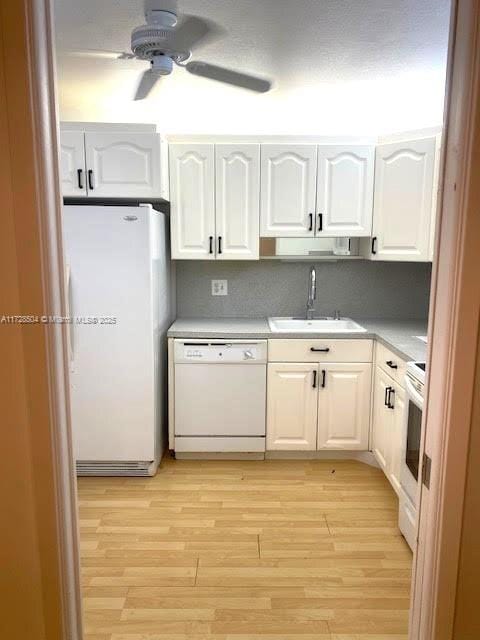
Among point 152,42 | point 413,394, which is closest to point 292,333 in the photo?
point 413,394

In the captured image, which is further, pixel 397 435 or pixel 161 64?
pixel 397 435

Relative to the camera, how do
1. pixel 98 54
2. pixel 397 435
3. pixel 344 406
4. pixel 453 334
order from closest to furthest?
1. pixel 453 334
2. pixel 98 54
3. pixel 397 435
4. pixel 344 406

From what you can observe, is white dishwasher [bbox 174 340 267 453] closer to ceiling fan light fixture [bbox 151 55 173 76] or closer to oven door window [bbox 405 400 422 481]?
oven door window [bbox 405 400 422 481]

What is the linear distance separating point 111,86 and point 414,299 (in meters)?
2.52

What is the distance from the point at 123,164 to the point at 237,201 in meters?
0.77

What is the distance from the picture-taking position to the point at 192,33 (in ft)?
6.30

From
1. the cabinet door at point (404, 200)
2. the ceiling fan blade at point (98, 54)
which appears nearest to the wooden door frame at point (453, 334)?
the ceiling fan blade at point (98, 54)

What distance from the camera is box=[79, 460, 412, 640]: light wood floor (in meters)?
1.80

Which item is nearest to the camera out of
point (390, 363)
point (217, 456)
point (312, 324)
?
point (390, 363)

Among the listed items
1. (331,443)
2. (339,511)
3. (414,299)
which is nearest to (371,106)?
(414,299)

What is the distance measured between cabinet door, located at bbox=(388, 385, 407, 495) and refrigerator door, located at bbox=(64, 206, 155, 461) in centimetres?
143

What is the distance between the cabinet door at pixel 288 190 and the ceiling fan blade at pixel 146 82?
2.90 feet

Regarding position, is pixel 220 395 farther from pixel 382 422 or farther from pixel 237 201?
pixel 237 201

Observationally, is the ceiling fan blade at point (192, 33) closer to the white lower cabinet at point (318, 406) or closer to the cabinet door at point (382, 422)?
the white lower cabinet at point (318, 406)
